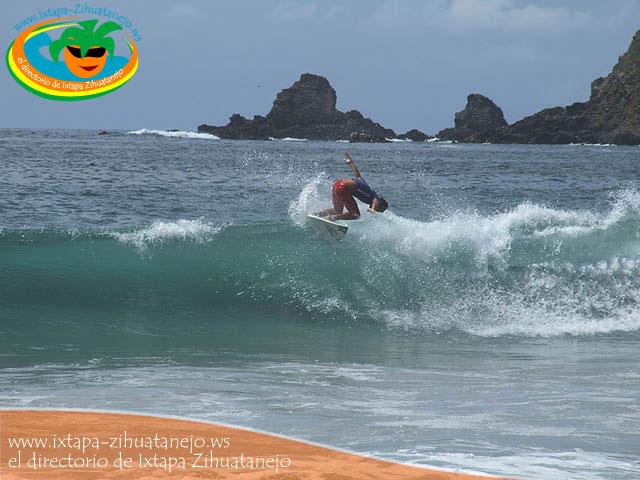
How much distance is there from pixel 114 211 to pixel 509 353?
18026mm

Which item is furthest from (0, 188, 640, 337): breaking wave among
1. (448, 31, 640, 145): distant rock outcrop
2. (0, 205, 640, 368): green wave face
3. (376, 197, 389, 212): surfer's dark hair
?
(448, 31, 640, 145): distant rock outcrop

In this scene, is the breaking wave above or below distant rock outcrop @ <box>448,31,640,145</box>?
below

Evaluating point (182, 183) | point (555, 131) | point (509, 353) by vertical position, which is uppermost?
point (555, 131)

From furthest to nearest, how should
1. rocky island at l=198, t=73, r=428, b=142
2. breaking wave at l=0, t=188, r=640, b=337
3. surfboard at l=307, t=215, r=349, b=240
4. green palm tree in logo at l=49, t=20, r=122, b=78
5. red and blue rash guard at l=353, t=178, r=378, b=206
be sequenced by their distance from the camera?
rocky island at l=198, t=73, r=428, b=142, green palm tree in logo at l=49, t=20, r=122, b=78, surfboard at l=307, t=215, r=349, b=240, red and blue rash guard at l=353, t=178, r=378, b=206, breaking wave at l=0, t=188, r=640, b=337

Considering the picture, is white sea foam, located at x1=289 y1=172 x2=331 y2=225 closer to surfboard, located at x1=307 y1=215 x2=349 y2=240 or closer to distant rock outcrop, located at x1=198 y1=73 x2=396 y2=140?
surfboard, located at x1=307 y1=215 x2=349 y2=240

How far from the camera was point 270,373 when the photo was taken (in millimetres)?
9984

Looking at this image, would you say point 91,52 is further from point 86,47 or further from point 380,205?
point 380,205

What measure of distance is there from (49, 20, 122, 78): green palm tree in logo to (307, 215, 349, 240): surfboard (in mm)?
11019

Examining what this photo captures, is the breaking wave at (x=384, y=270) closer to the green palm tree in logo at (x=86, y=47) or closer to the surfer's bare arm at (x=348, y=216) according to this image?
the surfer's bare arm at (x=348, y=216)

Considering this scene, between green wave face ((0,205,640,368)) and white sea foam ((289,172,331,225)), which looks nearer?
green wave face ((0,205,640,368))

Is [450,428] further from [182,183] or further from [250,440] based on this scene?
[182,183]

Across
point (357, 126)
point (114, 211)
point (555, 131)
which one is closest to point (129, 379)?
point (114, 211)

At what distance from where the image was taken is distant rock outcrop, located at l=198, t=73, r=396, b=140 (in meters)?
160

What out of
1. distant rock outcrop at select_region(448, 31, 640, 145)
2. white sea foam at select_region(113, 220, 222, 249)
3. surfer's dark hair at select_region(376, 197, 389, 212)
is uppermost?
distant rock outcrop at select_region(448, 31, 640, 145)
